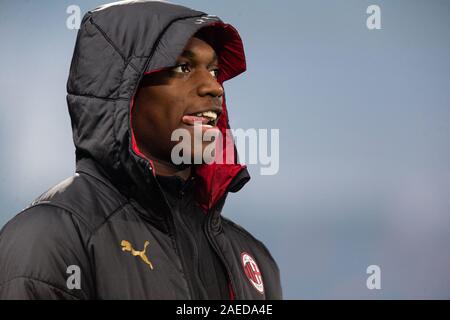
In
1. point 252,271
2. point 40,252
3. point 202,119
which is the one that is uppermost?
point 202,119

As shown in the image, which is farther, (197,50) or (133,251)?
(197,50)

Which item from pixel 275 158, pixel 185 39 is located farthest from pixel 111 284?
pixel 275 158

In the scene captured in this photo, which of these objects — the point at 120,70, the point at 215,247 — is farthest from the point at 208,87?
the point at 215,247

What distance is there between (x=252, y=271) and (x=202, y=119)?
0.52m

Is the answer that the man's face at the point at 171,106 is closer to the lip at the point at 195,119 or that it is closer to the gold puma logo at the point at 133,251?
the lip at the point at 195,119

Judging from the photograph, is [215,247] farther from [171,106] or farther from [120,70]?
[120,70]

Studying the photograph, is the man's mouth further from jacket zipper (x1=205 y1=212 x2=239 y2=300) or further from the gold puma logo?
the gold puma logo

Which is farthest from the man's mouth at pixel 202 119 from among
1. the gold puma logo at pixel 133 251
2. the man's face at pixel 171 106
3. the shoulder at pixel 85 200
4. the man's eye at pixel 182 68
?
the gold puma logo at pixel 133 251

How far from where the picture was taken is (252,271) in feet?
7.16

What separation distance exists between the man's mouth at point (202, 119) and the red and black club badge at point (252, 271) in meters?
0.44

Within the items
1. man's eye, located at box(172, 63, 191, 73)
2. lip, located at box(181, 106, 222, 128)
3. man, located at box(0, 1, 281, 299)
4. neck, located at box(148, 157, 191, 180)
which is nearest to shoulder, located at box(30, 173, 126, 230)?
man, located at box(0, 1, 281, 299)

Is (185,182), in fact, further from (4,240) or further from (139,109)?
(4,240)

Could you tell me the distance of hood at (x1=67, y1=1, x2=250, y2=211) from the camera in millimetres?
1896

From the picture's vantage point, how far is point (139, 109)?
6.53ft
